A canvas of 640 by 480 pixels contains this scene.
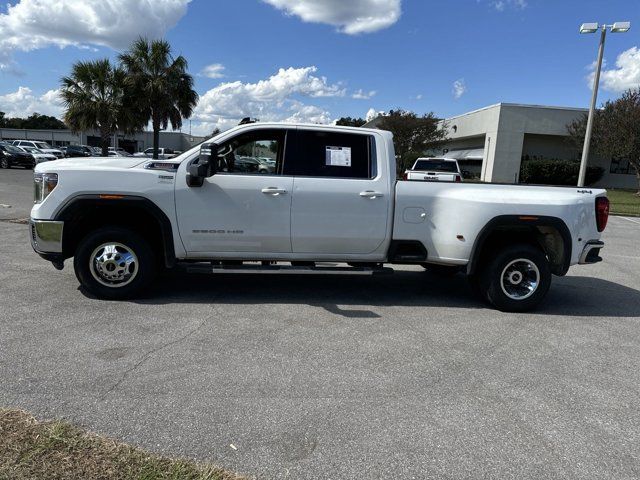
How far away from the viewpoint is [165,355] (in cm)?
429

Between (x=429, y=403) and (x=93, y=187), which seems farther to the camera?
(x=93, y=187)

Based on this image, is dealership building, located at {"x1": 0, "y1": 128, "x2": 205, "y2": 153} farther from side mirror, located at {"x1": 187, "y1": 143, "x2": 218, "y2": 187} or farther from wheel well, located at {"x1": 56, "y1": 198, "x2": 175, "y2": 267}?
side mirror, located at {"x1": 187, "y1": 143, "x2": 218, "y2": 187}

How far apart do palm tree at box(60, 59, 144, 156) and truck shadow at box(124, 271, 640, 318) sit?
95.9ft

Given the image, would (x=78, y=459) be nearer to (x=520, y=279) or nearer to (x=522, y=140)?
(x=520, y=279)

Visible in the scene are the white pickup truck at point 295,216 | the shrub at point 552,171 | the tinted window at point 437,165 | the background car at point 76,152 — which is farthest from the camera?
the background car at point 76,152

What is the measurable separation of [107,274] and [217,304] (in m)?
1.25

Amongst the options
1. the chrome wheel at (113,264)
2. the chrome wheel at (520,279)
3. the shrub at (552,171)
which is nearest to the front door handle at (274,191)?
the chrome wheel at (113,264)

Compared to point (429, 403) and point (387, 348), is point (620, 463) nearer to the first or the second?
point (429, 403)

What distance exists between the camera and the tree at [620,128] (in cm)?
3262

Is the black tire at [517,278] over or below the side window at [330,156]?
below

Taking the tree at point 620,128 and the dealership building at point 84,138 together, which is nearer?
the tree at point 620,128

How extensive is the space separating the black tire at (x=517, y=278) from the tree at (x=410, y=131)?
39.8 meters

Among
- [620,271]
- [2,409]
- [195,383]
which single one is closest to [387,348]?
[195,383]

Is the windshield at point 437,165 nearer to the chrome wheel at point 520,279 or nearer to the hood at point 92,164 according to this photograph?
the chrome wheel at point 520,279
